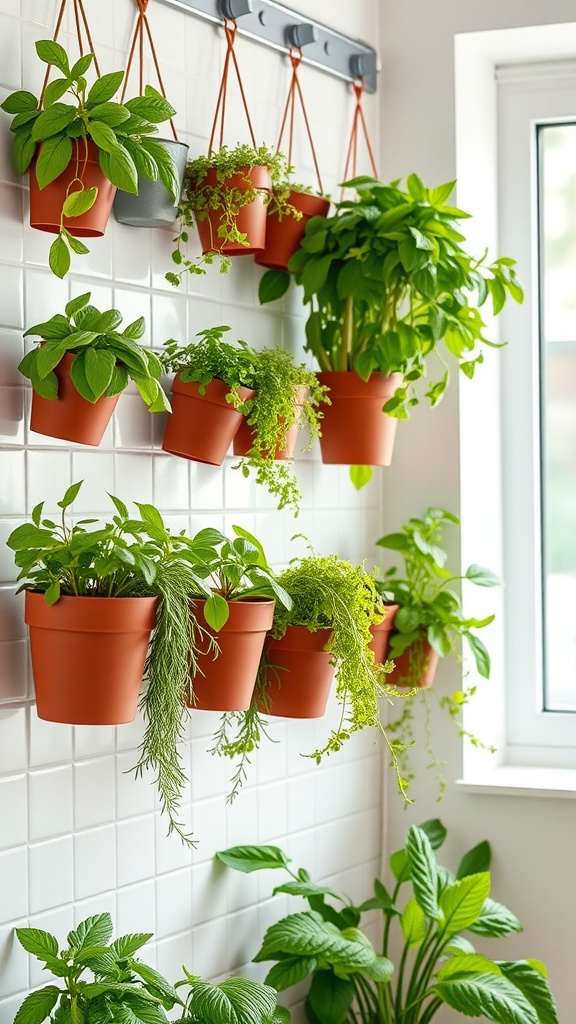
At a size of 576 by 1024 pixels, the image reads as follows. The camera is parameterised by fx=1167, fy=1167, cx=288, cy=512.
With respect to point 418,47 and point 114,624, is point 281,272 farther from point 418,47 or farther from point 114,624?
point 114,624

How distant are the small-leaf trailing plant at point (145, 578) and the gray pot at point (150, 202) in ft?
1.34

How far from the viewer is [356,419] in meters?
2.07

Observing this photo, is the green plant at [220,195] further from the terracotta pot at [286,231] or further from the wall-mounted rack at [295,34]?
the wall-mounted rack at [295,34]

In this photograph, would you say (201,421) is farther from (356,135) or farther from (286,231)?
(356,135)

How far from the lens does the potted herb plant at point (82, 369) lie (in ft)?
4.83

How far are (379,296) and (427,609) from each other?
23.3 inches

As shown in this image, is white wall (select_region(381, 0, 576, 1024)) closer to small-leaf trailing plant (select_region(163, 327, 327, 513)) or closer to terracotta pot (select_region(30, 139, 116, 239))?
small-leaf trailing plant (select_region(163, 327, 327, 513))

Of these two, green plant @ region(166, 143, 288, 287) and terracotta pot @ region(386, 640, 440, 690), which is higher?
green plant @ region(166, 143, 288, 287)

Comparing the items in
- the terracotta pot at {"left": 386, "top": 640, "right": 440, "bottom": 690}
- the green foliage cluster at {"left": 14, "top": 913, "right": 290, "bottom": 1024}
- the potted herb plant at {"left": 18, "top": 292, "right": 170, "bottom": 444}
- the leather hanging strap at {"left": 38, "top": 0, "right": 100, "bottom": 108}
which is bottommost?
the green foliage cluster at {"left": 14, "top": 913, "right": 290, "bottom": 1024}

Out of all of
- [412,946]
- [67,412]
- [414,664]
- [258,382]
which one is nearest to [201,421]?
[258,382]

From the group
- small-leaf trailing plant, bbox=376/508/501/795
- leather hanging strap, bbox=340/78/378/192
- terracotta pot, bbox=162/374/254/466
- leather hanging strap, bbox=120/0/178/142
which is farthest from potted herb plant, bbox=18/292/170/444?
leather hanging strap, bbox=340/78/378/192

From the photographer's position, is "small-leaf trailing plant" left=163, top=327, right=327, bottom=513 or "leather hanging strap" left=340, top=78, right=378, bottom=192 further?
"leather hanging strap" left=340, top=78, right=378, bottom=192

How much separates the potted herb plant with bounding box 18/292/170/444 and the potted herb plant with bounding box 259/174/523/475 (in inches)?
21.2

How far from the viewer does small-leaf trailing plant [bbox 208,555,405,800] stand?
5.92 feet
